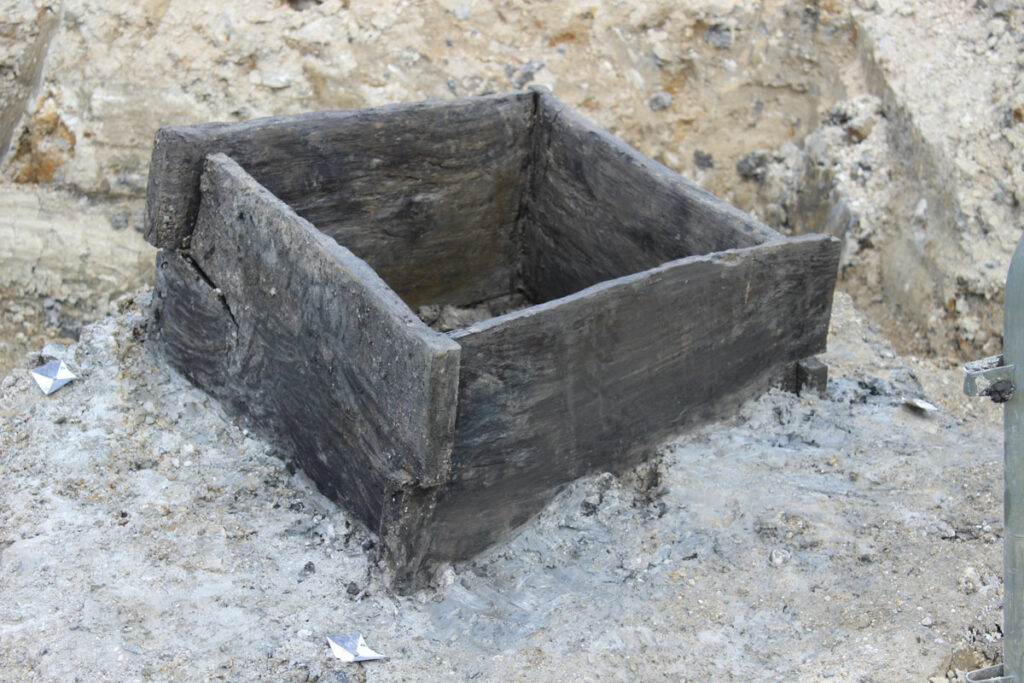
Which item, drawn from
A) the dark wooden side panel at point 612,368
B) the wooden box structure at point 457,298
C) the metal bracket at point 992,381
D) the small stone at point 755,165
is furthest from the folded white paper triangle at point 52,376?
the small stone at point 755,165

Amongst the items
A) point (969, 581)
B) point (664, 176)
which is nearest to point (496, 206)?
point (664, 176)

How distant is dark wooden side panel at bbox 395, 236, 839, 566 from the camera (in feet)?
10.4

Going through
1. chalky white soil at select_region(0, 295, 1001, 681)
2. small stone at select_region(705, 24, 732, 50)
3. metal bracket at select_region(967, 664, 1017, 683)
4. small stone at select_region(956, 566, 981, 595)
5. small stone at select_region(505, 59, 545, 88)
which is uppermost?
small stone at select_region(705, 24, 732, 50)

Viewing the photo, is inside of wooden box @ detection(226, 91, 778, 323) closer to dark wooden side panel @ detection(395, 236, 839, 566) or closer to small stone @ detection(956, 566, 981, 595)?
dark wooden side panel @ detection(395, 236, 839, 566)

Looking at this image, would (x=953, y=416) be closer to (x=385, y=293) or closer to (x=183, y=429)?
(x=385, y=293)

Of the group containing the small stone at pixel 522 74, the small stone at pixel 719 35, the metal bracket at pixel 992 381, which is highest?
the small stone at pixel 719 35

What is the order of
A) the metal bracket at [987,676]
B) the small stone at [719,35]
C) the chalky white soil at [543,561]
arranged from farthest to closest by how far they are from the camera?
1. the small stone at [719,35]
2. the chalky white soil at [543,561]
3. the metal bracket at [987,676]

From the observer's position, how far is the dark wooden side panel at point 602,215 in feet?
12.7

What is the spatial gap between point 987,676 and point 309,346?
1.90m

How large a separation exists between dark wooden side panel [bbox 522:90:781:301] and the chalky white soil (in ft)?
1.99

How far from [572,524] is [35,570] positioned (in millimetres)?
1422

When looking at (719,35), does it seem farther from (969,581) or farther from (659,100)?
(969,581)

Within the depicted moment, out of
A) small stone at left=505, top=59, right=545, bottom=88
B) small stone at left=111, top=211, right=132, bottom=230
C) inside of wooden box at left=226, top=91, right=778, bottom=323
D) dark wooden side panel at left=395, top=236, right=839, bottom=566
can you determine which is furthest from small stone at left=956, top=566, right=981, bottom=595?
small stone at left=111, top=211, right=132, bottom=230

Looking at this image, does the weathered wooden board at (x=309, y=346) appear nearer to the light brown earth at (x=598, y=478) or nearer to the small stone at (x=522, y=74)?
the light brown earth at (x=598, y=478)
